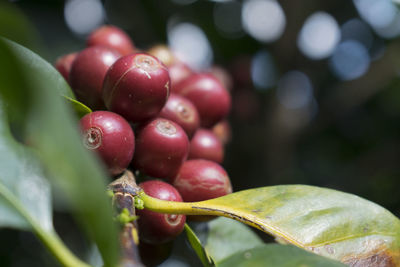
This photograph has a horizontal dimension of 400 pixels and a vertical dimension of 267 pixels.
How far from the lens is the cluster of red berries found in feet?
3.94

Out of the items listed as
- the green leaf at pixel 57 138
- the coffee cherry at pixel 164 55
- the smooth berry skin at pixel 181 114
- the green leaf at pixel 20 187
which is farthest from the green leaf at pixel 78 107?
the coffee cherry at pixel 164 55

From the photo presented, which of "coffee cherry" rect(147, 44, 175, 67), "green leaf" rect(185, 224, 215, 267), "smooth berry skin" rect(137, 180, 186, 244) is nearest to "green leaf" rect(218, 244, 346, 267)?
"green leaf" rect(185, 224, 215, 267)

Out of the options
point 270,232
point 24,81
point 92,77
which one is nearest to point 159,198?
point 270,232

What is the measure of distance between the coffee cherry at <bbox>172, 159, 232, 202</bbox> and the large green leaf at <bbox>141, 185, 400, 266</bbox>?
0.18 meters

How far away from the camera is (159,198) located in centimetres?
121

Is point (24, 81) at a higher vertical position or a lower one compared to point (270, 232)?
higher

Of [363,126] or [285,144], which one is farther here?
[363,126]

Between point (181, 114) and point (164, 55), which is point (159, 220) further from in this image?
point (164, 55)

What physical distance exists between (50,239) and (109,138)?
0.37 metres

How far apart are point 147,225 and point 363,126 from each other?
347 centimetres

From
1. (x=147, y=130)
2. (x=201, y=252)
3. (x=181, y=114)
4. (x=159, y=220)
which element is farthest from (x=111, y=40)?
(x=201, y=252)

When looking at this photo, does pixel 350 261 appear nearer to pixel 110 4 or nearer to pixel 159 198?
pixel 159 198

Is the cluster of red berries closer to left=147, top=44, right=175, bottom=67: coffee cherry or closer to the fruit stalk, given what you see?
the fruit stalk

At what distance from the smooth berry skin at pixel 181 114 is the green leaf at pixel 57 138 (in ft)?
2.52
